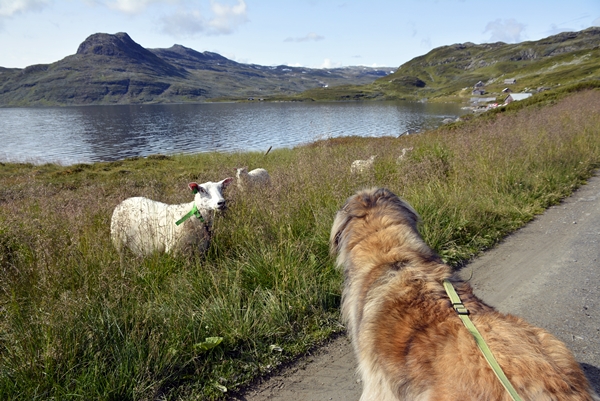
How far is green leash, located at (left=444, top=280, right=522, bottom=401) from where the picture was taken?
1.52m

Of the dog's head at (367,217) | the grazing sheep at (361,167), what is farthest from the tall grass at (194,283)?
the dog's head at (367,217)

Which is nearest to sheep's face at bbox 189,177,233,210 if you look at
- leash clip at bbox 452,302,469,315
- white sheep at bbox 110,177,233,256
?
white sheep at bbox 110,177,233,256

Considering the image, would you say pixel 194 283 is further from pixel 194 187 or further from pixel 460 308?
pixel 460 308

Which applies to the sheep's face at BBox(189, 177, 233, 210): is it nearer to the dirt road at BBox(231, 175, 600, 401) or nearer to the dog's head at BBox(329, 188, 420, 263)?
the dog's head at BBox(329, 188, 420, 263)

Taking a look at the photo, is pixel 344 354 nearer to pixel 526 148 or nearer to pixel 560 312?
pixel 560 312

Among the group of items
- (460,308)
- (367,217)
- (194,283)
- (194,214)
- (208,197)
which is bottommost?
(194,283)

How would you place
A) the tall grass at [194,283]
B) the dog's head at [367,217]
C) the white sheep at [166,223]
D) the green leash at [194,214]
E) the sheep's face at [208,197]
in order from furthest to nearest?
the sheep's face at [208,197]
the green leash at [194,214]
the white sheep at [166,223]
the dog's head at [367,217]
the tall grass at [194,283]

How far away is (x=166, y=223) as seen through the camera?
5480mm

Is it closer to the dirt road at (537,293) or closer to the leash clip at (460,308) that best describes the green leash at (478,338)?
the leash clip at (460,308)

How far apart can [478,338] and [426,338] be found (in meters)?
0.25

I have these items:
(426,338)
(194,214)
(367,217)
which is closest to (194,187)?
(194,214)

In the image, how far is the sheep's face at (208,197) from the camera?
5.75 m

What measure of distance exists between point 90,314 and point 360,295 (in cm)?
238

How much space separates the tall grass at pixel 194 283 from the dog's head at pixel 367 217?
3.41ft
